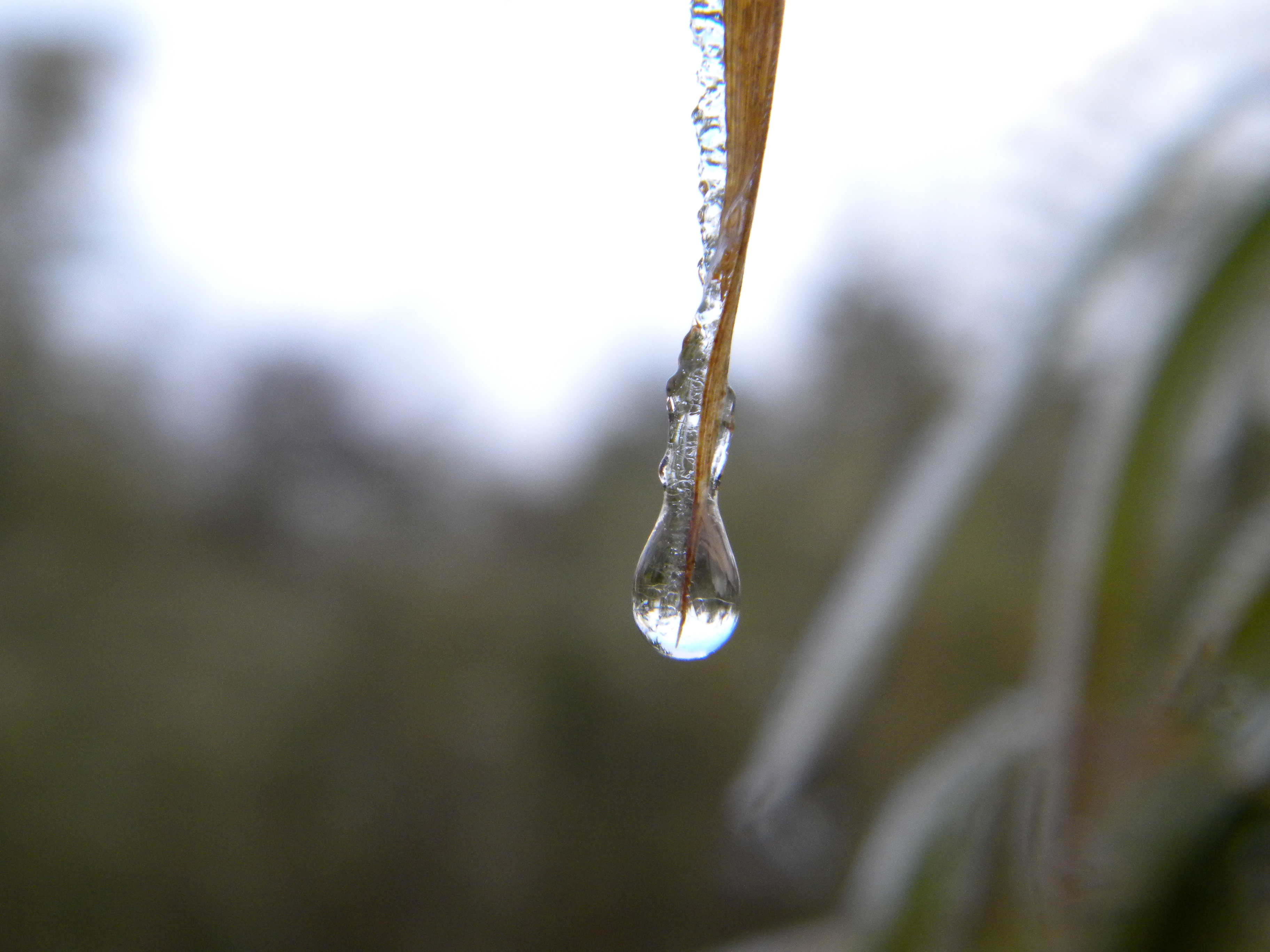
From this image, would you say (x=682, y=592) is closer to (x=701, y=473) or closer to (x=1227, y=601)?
(x=701, y=473)

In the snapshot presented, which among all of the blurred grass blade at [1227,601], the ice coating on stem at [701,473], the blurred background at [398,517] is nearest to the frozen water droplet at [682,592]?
the ice coating on stem at [701,473]

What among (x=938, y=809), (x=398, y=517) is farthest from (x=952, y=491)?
(x=398, y=517)

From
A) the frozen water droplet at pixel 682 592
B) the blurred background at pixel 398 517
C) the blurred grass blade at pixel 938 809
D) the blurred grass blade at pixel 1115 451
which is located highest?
the blurred background at pixel 398 517

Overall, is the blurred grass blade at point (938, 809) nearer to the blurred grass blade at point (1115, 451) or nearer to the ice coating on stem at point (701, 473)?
the blurred grass blade at point (1115, 451)

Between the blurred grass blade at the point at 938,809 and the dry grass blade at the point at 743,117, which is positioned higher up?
the blurred grass blade at the point at 938,809

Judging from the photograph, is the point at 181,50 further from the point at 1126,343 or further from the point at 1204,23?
the point at 1126,343

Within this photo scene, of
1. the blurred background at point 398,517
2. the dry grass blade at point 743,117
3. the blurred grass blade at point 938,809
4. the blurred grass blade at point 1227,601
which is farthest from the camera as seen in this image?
the blurred background at point 398,517

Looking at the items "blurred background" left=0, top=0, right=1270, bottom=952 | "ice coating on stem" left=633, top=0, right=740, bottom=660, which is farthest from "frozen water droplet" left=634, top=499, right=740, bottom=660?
"blurred background" left=0, top=0, right=1270, bottom=952
